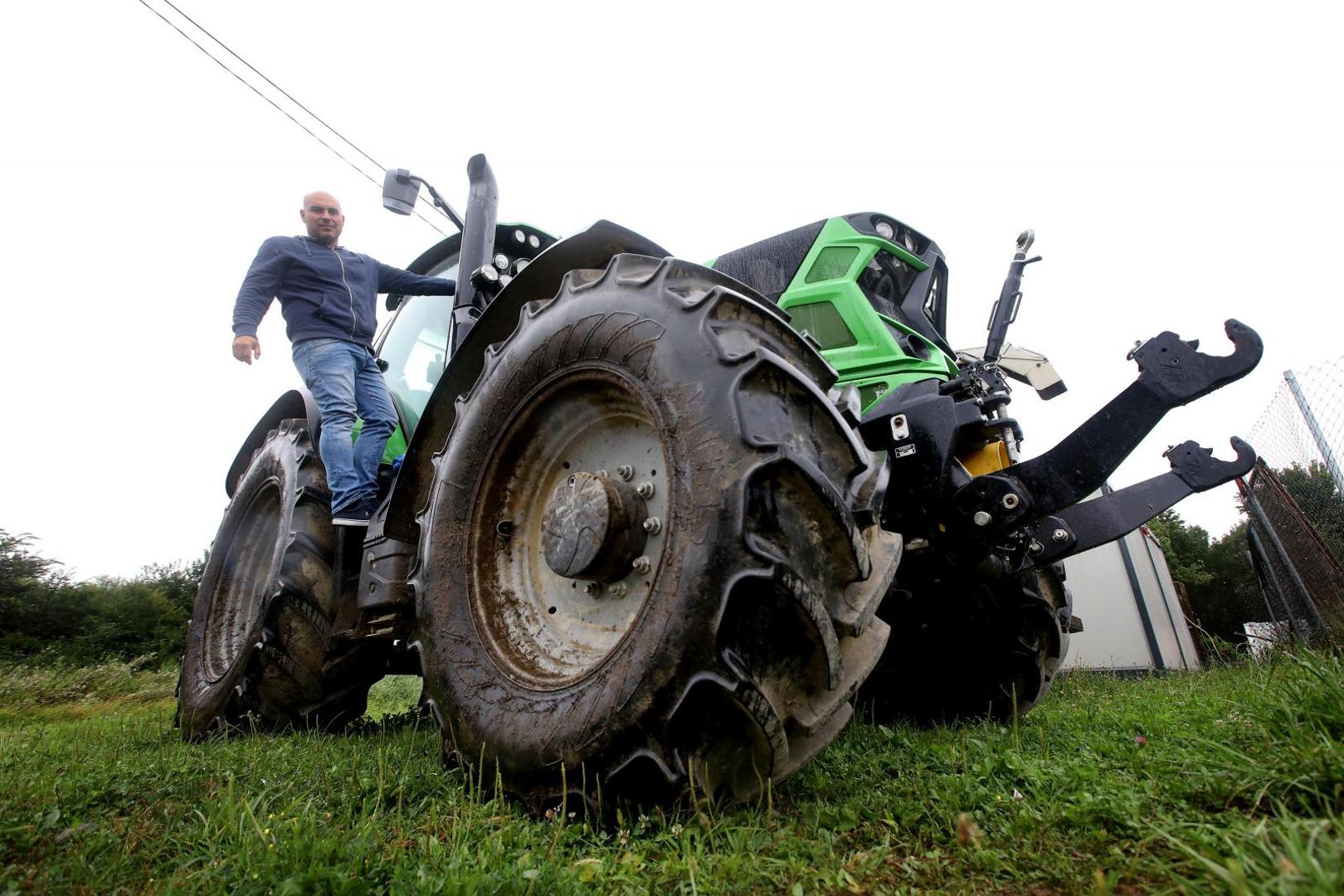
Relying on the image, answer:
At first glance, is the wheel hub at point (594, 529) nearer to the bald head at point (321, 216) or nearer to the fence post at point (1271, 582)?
the bald head at point (321, 216)

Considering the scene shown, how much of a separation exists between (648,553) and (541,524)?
44 cm

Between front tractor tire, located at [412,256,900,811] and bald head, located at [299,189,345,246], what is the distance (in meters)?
1.77

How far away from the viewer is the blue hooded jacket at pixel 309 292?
Result: 3.21 meters

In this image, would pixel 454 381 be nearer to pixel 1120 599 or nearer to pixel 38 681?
pixel 1120 599

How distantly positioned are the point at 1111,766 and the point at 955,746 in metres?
0.39

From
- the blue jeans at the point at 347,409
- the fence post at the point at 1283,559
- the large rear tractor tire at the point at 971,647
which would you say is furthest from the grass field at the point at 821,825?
the fence post at the point at 1283,559

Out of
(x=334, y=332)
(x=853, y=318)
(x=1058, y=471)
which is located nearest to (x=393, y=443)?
(x=334, y=332)

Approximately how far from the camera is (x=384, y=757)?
2.39 metres

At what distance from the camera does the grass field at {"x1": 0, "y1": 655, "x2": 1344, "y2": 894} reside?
126cm

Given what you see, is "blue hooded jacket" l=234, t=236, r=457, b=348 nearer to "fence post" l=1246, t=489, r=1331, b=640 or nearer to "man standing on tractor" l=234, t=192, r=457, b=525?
"man standing on tractor" l=234, t=192, r=457, b=525

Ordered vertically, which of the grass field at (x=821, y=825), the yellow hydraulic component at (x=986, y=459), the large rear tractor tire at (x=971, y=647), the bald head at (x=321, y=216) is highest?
the bald head at (x=321, y=216)

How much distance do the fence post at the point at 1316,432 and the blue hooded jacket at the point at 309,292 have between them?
18.5 ft

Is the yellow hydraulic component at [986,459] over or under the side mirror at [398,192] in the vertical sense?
under

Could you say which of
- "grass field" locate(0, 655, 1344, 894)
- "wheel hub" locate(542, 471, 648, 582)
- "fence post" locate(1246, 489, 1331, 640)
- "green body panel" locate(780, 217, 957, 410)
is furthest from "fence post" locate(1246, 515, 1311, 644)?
"wheel hub" locate(542, 471, 648, 582)
